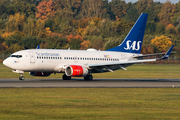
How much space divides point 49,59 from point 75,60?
350 cm

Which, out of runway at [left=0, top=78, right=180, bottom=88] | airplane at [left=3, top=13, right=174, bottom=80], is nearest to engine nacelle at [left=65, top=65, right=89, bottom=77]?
airplane at [left=3, top=13, right=174, bottom=80]

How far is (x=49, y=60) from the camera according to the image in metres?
42.2

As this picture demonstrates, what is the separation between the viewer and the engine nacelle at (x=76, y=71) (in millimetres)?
40684

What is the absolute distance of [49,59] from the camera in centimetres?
4222

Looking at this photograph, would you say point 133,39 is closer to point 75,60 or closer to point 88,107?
point 75,60

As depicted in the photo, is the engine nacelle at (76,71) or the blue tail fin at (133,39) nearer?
the engine nacelle at (76,71)

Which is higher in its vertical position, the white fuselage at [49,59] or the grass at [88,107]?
the white fuselage at [49,59]

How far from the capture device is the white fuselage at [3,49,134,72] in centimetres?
4088

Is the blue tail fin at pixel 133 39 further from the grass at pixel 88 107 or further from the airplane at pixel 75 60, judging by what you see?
the grass at pixel 88 107

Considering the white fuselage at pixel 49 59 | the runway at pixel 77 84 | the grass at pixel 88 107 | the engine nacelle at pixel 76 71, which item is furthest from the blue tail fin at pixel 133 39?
the grass at pixel 88 107

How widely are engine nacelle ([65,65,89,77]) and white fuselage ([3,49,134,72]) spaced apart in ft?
3.26

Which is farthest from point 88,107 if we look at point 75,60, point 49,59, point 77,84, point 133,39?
point 133,39

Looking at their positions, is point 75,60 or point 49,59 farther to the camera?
point 75,60

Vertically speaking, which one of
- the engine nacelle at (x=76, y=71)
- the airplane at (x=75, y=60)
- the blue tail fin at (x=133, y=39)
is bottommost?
the engine nacelle at (x=76, y=71)
